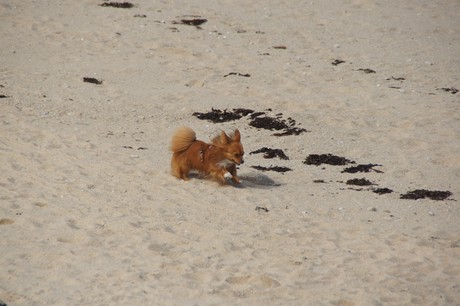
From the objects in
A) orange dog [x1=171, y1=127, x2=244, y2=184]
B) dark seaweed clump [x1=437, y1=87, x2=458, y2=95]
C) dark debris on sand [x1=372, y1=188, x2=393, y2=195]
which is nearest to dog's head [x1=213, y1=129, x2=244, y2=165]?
orange dog [x1=171, y1=127, x2=244, y2=184]

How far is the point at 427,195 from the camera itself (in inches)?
367

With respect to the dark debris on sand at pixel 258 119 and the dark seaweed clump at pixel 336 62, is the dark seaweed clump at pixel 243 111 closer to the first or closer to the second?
the dark debris on sand at pixel 258 119

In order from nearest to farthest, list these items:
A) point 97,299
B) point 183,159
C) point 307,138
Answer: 1. point 97,299
2. point 183,159
3. point 307,138

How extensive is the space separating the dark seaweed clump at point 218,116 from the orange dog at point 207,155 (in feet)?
8.86

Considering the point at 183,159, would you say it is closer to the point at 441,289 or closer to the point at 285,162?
the point at 285,162

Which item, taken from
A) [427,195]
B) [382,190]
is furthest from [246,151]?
[427,195]

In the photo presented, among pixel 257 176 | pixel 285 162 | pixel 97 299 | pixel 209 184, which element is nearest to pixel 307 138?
pixel 285 162

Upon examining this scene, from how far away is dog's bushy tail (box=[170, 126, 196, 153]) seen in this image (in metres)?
9.75

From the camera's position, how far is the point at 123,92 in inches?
535

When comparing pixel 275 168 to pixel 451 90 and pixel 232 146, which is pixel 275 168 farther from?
pixel 451 90

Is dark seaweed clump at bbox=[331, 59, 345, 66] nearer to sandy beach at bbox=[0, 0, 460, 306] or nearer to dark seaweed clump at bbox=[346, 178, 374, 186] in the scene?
sandy beach at bbox=[0, 0, 460, 306]

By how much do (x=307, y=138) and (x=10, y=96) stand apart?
19.4ft

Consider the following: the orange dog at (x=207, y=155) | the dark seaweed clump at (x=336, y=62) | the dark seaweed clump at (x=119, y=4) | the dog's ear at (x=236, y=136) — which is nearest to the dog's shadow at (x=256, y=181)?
the orange dog at (x=207, y=155)

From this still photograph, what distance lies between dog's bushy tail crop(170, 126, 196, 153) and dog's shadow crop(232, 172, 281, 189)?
0.96m
